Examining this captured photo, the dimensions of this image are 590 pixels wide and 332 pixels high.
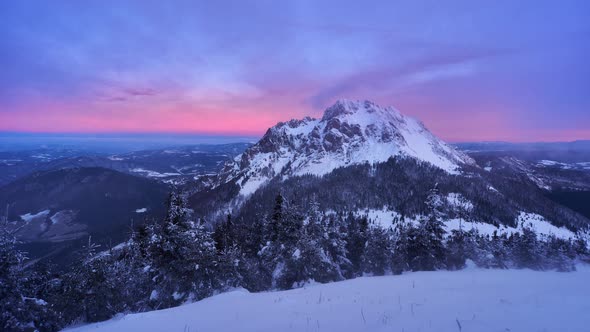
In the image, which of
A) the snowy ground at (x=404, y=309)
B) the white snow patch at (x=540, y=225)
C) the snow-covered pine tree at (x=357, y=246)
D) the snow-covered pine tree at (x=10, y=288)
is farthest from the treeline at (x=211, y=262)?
the white snow patch at (x=540, y=225)

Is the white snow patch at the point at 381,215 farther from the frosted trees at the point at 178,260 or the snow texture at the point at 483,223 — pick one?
the frosted trees at the point at 178,260

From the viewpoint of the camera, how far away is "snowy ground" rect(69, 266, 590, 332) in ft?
22.7

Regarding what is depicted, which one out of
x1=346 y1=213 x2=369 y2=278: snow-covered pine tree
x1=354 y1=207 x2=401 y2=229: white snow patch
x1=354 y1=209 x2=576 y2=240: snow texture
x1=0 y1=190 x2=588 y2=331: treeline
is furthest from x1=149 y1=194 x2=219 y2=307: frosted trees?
x1=354 y1=207 x2=401 y2=229: white snow patch

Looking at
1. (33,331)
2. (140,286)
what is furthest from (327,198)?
(33,331)

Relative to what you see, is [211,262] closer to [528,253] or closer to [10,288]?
[10,288]

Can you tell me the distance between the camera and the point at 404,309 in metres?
8.34

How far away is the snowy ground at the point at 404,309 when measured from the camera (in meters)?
6.93

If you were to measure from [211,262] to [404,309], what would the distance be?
24.0m

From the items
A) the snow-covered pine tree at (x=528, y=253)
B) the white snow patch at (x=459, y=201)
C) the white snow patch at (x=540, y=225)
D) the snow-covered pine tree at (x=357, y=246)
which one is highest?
the snow-covered pine tree at (x=528, y=253)

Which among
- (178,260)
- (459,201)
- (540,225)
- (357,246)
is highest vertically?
(178,260)

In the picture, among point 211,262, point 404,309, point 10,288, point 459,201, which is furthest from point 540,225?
point 10,288

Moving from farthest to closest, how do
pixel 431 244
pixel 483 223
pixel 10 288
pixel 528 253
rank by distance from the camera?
pixel 483 223 → pixel 528 253 → pixel 431 244 → pixel 10 288

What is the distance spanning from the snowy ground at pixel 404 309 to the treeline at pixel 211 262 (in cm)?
1286

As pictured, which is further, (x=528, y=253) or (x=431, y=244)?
(x=528, y=253)
